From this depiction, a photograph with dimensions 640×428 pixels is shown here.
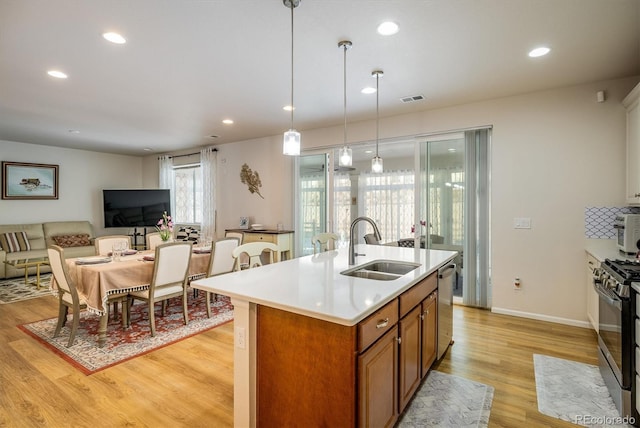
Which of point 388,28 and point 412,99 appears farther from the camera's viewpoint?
point 412,99

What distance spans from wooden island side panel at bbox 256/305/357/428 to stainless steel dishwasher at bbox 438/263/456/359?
1.39m

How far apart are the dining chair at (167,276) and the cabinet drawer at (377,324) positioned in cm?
250

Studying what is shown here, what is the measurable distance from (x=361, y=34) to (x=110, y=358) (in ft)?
10.9

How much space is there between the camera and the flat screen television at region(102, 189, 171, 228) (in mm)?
7391

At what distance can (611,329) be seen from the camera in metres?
2.12

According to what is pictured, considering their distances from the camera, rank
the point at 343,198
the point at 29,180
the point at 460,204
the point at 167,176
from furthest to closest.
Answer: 1. the point at 343,198
2. the point at 167,176
3. the point at 29,180
4. the point at 460,204

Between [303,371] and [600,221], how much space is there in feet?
11.6

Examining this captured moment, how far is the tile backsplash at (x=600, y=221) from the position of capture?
130 inches

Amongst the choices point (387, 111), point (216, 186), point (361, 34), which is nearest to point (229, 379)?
point (361, 34)

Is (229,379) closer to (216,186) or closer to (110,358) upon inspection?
(110,358)

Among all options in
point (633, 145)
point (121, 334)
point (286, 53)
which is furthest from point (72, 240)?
point (633, 145)

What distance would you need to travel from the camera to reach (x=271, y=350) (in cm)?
164

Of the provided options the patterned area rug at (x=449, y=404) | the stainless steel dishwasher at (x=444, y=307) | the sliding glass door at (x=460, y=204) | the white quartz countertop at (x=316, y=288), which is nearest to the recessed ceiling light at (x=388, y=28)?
the white quartz countertop at (x=316, y=288)

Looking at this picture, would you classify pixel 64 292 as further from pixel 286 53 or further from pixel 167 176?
pixel 167 176
